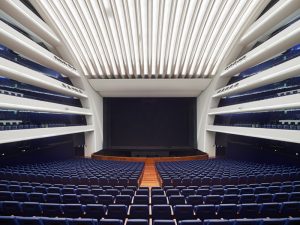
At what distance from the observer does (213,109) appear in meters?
23.9

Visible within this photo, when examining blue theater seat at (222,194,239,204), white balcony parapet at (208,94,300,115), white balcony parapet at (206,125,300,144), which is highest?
white balcony parapet at (208,94,300,115)

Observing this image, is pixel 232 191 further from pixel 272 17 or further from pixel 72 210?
pixel 272 17

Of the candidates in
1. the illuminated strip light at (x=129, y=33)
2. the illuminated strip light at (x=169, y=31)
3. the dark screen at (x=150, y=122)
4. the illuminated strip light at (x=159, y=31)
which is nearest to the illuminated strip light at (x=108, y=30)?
the illuminated strip light at (x=129, y=33)

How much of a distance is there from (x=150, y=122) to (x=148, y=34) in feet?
48.8

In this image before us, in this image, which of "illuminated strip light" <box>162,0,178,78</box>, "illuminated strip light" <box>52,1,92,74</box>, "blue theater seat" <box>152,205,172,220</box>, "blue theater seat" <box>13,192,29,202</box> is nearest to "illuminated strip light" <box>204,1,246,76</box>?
"illuminated strip light" <box>162,0,178,78</box>

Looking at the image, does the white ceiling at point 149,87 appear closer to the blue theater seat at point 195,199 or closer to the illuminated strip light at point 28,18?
the illuminated strip light at point 28,18

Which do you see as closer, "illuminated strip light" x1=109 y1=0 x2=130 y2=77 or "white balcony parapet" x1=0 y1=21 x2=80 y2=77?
"white balcony parapet" x1=0 y1=21 x2=80 y2=77

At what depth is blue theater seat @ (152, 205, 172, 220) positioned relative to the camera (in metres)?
5.92

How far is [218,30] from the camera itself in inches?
672

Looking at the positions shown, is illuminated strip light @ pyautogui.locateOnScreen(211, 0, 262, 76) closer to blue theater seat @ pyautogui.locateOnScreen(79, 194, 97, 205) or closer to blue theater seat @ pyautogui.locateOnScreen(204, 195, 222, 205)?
blue theater seat @ pyautogui.locateOnScreen(204, 195, 222, 205)

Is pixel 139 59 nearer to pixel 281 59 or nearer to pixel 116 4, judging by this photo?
pixel 116 4

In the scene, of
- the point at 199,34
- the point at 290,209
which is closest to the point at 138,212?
the point at 290,209

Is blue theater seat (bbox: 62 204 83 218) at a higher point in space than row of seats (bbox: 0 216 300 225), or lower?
lower

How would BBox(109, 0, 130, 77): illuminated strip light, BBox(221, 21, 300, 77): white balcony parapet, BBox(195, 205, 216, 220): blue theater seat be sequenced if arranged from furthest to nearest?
BBox(109, 0, 130, 77): illuminated strip light, BBox(221, 21, 300, 77): white balcony parapet, BBox(195, 205, 216, 220): blue theater seat
